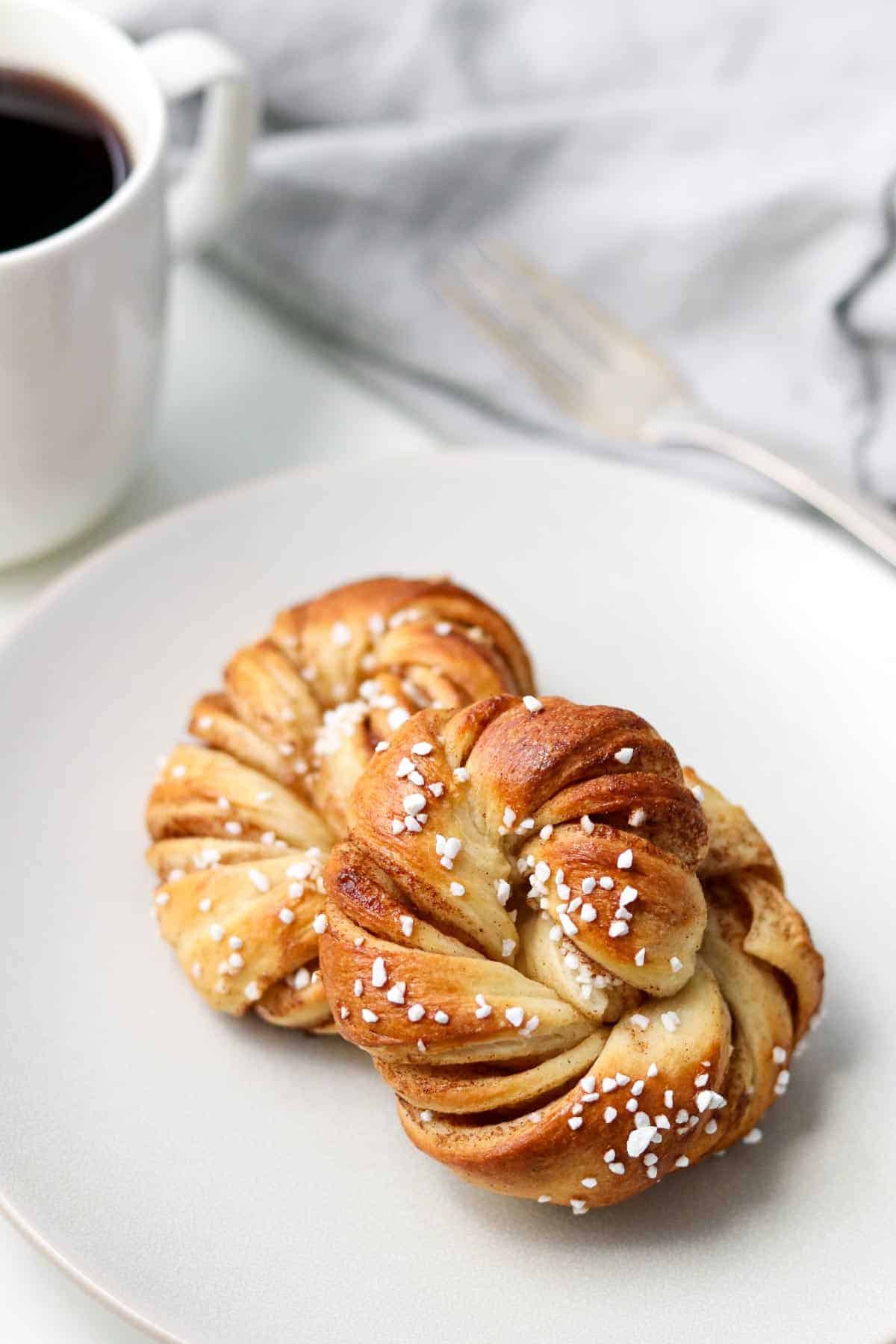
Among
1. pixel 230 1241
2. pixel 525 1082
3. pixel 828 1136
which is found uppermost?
pixel 525 1082

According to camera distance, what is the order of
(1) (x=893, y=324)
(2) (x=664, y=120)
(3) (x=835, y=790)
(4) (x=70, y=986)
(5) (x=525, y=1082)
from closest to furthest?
1. (5) (x=525, y=1082)
2. (4) (x=70, y=986)
3. (3) (x=835, y=790)
4. (1) (x=893, y=324)
5. (2) (x=664, y=120)

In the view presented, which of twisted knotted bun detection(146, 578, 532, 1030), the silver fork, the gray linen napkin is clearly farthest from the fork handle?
twisted knotted bun detection(146, 578, 532, 1030)

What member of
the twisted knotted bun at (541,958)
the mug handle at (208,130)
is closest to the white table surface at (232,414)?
the mug handle at (208,130)

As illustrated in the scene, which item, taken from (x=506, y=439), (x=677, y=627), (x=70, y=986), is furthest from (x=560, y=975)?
(x=506, y=439)

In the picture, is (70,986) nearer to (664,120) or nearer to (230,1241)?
(230,1241)

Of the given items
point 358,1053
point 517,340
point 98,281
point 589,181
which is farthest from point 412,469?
point 358,1053

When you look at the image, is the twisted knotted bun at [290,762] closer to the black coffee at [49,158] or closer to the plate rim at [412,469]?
the plate rim at [412,469]

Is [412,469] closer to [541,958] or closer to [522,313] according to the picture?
[522,313]
